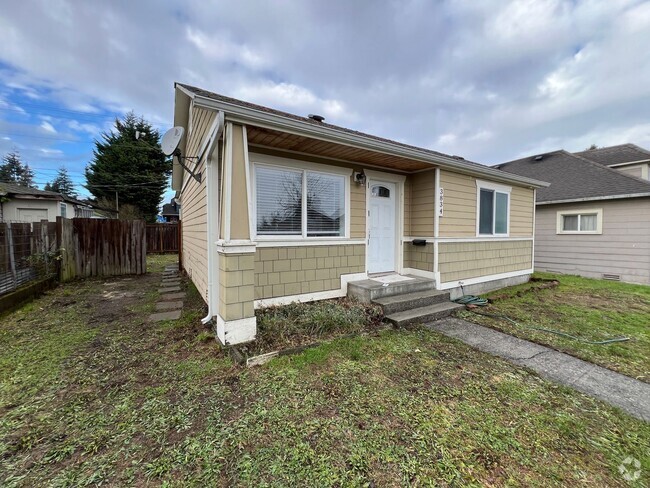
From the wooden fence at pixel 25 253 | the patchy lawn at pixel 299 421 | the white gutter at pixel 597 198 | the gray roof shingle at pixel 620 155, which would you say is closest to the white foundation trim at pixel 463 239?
the patchy lawn at pixel 299 421

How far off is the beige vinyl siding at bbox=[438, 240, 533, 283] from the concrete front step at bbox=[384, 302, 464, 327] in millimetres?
876

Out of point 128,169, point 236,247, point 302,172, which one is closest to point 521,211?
point 302,172

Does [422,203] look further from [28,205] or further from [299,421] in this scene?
[28,205]

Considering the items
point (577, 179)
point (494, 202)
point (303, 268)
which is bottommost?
point (303, 268)

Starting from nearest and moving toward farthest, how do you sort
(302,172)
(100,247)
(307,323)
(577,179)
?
(307,323) → (302,172) → (100,247) → (577,179)

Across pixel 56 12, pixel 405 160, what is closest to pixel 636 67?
pixel 405 160

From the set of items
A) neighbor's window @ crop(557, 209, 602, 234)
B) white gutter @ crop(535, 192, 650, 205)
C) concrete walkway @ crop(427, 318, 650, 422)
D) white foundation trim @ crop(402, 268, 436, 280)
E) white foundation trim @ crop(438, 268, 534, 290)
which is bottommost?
concrete walkway @ crop(427, 318, 650, 422)

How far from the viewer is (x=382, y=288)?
4.88m

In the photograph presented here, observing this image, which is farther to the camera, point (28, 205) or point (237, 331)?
point (28, 205)

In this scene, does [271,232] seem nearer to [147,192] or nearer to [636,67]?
[636,67]

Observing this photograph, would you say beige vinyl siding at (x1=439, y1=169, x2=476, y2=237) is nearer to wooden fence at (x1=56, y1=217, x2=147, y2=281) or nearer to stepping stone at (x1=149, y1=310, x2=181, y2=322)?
stepping stone at (x1=149, y1=310, x2=181, y2=322)

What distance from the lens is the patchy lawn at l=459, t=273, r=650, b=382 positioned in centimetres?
344

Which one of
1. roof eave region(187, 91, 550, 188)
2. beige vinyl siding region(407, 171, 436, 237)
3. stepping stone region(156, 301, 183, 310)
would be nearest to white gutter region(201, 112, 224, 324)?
roof eave region(187, 91, 550, 188)

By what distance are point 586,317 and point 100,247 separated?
40.5 feet
